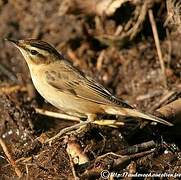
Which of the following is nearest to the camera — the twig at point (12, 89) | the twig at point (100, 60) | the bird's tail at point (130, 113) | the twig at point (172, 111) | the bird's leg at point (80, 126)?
the bird's tail at point (130, 113)

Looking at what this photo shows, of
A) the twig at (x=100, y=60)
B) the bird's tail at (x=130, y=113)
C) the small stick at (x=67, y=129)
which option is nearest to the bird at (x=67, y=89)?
the bird's tail at (x=130, y=113)

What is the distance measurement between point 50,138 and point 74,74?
1.09m

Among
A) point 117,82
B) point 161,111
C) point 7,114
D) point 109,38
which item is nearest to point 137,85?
point 117,82

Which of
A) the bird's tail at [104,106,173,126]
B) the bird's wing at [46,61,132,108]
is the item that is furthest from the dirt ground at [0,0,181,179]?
the bird's wing at [46,61,132,108]

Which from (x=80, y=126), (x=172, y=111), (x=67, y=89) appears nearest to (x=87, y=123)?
(x=80, y=126)

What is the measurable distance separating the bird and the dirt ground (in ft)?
0.96

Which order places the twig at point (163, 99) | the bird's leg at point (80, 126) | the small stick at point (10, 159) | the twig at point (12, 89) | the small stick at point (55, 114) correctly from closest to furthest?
the small stick at point (10, 159), the bird's leg at point (80, 126), the small stick at point (55, 114), the twig at point (163, 99), the twig at point (12, 89)

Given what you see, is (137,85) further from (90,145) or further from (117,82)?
(90,145)

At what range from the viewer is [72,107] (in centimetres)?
773

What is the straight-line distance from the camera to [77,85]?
311 inches

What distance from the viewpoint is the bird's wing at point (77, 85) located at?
7715 mm

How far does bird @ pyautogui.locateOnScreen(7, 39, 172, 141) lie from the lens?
7652mm

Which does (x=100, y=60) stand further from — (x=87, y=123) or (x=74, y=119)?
(x=87, y=123)

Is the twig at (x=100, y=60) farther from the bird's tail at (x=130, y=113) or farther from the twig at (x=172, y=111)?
the bird's tail at (x=130, y=113)
